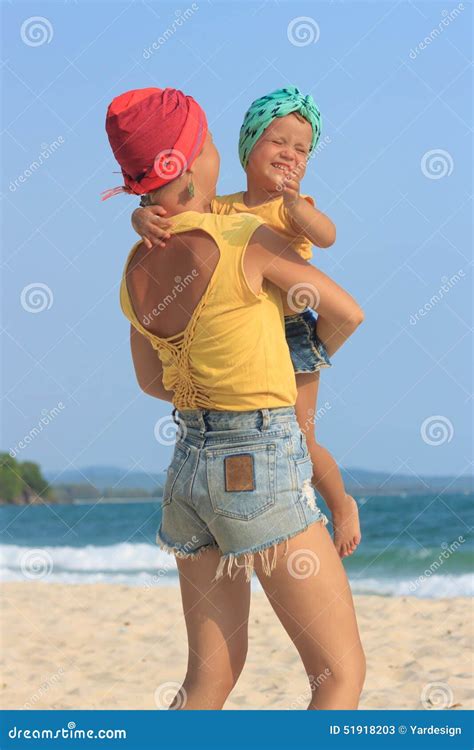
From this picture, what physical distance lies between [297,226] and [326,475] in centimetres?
73

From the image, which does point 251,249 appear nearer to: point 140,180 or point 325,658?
point 140,180

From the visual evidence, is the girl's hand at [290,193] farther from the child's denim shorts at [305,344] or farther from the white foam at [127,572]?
the white foam at [127,572]

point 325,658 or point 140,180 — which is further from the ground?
point 140,180

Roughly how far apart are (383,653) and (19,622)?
10.8ft

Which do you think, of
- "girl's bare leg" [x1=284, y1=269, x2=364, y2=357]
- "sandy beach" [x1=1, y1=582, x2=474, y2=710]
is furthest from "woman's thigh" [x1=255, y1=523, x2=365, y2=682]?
"sandy beach" [x1=1, y1=582, x2=474, y2=710]

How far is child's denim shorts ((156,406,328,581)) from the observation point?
2.50 meters

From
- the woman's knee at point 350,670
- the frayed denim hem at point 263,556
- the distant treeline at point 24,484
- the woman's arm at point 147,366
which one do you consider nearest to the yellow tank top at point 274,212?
the woman's arm at point 147,366

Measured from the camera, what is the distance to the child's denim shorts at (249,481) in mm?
2502

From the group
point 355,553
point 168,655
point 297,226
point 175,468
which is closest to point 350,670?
point 175,468

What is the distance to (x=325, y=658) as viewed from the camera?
8.45ft

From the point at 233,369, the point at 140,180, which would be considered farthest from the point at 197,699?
the point at 140,180

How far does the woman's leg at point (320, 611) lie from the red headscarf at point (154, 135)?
3.24 ft

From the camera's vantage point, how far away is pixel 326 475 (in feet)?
9.42

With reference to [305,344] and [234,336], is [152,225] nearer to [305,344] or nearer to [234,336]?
[234,336]
